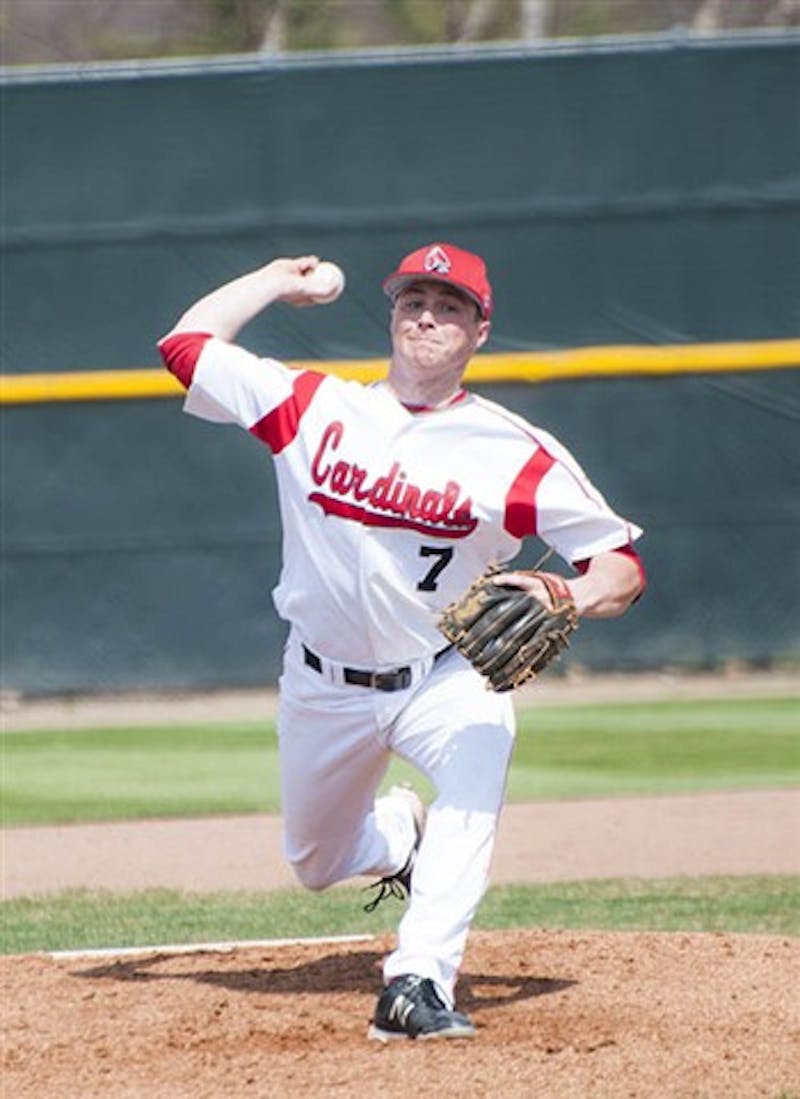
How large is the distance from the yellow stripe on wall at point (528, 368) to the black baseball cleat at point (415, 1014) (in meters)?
6.70

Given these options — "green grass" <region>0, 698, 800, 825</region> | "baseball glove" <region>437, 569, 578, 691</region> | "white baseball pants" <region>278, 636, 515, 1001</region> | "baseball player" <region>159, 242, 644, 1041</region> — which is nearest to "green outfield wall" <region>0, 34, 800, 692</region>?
"green grass" <region>0, 698, 800, 825</region>

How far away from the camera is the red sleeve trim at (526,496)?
5367mm

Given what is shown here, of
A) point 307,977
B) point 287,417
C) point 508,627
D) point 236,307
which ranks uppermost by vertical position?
point 236,307

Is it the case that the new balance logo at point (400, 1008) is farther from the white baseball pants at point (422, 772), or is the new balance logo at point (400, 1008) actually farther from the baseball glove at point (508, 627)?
the baseball glove at point (508, 627)

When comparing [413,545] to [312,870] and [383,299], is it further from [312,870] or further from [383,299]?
[383,299]

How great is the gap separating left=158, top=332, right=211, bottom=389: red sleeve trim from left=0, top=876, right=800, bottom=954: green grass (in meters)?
1.93

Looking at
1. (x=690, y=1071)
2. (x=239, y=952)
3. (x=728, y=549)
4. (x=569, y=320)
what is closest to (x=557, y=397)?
(x=569, y=320)

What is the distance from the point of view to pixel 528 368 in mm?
11812

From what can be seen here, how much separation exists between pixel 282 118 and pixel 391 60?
1.99 feet

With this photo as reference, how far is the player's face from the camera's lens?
545 centimetres

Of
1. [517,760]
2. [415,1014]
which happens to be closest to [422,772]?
[415,1014]

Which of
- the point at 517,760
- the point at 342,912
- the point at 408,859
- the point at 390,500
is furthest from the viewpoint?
the point at 517,760

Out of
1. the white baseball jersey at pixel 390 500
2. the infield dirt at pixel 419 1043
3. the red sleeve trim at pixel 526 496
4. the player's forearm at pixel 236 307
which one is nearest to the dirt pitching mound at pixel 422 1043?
the infield dirt at pixel 419 1043

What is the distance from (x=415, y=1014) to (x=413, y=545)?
104 centimetres
